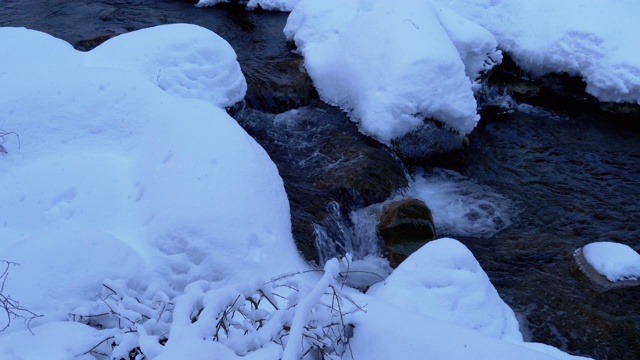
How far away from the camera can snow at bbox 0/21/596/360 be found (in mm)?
2664

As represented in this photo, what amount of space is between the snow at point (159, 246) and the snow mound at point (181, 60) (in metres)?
0.10

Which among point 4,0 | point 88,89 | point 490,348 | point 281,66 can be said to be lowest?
point 4,0

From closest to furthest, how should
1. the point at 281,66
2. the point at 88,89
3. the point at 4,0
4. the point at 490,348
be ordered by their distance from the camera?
the point at 490,348
the point at 88,89
the point at 281,66
the point at 4,0

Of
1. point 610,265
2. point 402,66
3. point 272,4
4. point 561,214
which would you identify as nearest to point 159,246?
point 402,66

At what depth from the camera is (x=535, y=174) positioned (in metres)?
7.71

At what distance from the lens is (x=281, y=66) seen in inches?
354

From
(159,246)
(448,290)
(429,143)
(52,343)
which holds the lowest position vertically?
(429,143)

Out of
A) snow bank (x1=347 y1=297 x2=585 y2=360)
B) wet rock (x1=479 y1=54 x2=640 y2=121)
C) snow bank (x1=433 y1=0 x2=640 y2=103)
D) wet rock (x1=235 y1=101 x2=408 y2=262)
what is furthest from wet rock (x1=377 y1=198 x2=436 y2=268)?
snow bank (x1=433 y1=0 x2=640 y2=103)

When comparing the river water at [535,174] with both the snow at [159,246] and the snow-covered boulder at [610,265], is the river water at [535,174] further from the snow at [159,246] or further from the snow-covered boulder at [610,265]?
the snow at [159,246]

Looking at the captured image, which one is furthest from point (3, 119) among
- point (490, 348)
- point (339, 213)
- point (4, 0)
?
point (4, 0)

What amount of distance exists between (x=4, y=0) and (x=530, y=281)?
10.6m

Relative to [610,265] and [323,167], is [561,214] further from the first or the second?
[323,167]

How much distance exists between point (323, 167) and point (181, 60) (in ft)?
7.21

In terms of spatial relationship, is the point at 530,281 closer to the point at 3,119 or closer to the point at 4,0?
the point at 3,119
